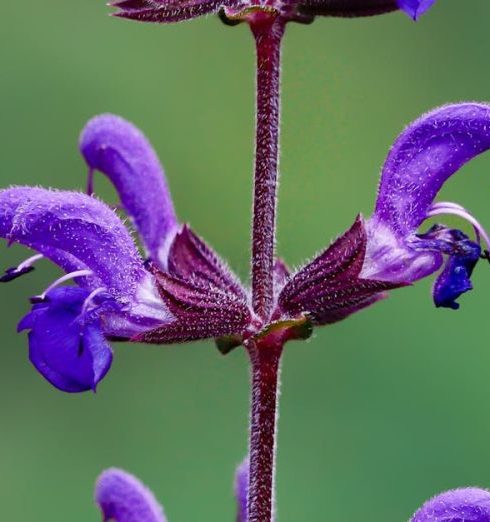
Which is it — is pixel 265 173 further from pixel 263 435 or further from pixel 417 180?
pixel 263 435

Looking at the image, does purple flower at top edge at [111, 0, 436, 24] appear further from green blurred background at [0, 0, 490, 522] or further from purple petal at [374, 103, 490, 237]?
green blurred background at [0, 0, 490, 522]

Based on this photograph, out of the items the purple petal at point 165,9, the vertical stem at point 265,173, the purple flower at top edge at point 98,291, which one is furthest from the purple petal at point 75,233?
the purple petal at point 165,9

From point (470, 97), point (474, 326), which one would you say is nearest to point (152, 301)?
point (474, 326)

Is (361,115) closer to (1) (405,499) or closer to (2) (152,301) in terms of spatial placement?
(1) (405,499)

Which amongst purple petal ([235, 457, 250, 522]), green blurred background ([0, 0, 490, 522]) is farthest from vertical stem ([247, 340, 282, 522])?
green blurred background ([0, 0, 490, 522])

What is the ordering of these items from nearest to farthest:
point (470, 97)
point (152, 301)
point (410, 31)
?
1. point (152, 301)
2. point (470, 97)
3. point (410, 31)

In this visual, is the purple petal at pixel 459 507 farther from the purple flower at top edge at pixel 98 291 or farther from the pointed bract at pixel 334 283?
the purple flower at top edge at pixel 98 291
